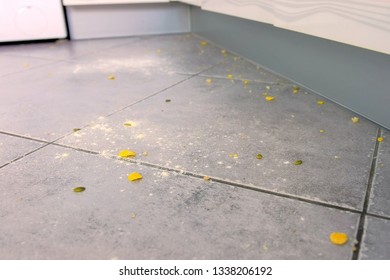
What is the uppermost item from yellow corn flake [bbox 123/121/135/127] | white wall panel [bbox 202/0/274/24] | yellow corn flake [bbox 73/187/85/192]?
white wall panel [bbox 202/0/274/24]

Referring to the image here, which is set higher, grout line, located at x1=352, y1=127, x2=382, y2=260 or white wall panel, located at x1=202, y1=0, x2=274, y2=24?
white wall panel, located at x1=202, y1=0, x2=274, y2=24

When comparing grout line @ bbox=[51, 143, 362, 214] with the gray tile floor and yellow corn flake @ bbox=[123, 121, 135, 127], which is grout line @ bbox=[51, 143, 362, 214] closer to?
the gray tile floor

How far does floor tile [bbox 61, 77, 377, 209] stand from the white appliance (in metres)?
2.24

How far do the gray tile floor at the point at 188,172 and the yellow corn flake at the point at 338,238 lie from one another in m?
0.02

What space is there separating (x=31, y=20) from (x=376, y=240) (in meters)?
3.87

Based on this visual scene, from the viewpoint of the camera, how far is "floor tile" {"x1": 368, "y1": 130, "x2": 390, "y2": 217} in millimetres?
1229

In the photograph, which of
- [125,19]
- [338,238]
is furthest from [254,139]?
[125,19]

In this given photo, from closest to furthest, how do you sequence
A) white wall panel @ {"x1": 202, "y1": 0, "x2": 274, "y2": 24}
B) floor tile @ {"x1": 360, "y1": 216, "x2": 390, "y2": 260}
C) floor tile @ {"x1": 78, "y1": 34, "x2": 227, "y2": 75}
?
floor tile @ {"x1": 360, "y1": 216, "x2": 390, "y2": 260}, white wall panel @ {"x1": 202, "y1": 0, "x2": 274, "y2": 24}, floor tile @ {"x1": 78, "y1": 34, "x2": 227, "y2": 75}

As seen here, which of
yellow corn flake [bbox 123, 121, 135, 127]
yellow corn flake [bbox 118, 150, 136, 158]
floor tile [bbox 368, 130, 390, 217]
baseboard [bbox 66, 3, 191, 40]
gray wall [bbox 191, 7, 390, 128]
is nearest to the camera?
floor tile [bbox 368, 130, 390, 217]

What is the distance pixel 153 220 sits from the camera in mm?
1204

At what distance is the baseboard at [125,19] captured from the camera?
4.05 meters

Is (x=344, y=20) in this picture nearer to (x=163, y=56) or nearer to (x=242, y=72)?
(x=242, y=72)

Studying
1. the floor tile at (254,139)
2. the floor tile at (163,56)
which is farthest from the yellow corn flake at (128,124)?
the floor tile at (163,56)

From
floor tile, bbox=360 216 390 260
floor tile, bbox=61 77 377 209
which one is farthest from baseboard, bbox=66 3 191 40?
floor tile, bbox=360 216 390 260
